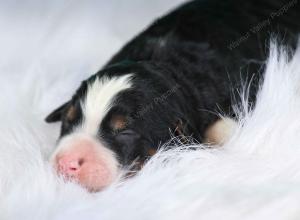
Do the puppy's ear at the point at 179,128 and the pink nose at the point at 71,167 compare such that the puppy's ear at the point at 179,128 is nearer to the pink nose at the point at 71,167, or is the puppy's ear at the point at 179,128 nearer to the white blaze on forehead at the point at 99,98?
the white blaze on forehead at the point at 99,98

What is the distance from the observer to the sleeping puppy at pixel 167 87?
2359 millimetres

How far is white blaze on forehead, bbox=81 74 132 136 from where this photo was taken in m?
2.41

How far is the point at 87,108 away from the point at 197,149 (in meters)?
0.39

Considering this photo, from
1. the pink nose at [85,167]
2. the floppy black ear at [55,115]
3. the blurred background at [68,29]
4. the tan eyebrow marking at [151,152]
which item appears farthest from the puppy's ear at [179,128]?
the blurred background at [68,29]

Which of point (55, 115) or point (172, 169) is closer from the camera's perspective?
point (172, 169)

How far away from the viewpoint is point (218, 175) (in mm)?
2123

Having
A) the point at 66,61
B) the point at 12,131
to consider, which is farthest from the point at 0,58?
the point at 12,131

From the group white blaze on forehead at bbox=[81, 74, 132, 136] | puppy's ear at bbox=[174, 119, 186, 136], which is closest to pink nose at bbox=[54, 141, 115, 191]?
white blaze on forehead at bbox=[81, 74, 132, 136]

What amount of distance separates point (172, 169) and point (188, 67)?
71 centimetres

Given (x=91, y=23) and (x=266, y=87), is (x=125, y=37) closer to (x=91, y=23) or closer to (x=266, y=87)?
(x=91, y=23)

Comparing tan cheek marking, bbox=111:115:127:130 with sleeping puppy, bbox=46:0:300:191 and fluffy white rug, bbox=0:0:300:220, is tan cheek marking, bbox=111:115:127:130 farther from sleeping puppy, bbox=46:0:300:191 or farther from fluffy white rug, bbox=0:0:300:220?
fluffy white rug, bbox=0:0:300:220

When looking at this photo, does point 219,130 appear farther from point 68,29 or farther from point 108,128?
point 68,29

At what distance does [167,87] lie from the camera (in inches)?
101

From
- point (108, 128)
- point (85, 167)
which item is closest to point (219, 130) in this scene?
point (108, 128)
